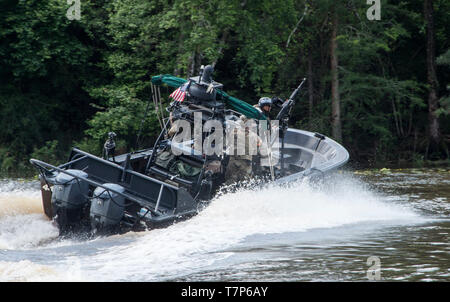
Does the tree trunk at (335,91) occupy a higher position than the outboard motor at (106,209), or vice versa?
the tree trunk at (335,91)

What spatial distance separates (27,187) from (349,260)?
883 cm

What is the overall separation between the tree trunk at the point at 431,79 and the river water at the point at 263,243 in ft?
27.1

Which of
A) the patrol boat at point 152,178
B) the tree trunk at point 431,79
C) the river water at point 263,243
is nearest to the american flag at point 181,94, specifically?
the patrol boat at point 152,178

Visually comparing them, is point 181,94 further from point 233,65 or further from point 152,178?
point 233,65

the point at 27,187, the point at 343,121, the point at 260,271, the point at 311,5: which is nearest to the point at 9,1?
the point at 27,187

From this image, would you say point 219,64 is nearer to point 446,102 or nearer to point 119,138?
point 119,138

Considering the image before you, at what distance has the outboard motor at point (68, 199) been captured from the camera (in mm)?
8547

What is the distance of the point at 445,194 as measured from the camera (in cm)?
1202

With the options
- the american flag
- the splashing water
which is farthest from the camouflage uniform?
the american flag

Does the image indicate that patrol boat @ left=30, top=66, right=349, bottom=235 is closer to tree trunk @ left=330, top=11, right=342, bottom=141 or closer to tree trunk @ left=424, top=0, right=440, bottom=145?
tree trunk @ left=330, top=11, right=342, bottom=141

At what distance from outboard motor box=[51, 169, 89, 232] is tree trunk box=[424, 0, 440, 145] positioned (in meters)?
13.6

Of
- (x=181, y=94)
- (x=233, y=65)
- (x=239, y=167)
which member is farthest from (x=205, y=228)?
(x=233, y=65)

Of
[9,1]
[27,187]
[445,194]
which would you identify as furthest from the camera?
[9,1]

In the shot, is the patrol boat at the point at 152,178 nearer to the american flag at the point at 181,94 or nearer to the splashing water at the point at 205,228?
the american flag at the point at 181,94
